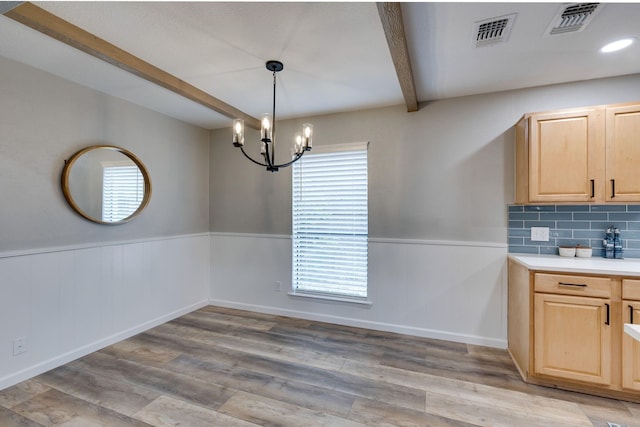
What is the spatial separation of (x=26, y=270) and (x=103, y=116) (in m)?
1.50

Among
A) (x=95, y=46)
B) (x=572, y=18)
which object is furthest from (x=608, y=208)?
(x=95, y=46)

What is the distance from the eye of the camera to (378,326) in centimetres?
329

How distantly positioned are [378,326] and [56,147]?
3493 mm

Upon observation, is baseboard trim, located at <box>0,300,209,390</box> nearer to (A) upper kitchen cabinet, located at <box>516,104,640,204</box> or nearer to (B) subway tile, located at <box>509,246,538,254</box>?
(B) subway tile, located at <box>509,246,538,254</box>

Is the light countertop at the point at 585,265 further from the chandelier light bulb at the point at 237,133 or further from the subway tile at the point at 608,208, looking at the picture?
the chandelier light bulb at the point at 237,133

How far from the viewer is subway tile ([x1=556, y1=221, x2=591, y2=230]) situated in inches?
102

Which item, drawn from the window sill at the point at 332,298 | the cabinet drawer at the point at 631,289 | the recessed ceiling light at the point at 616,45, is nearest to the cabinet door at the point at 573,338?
the cabinet drawer at the point at 631,289

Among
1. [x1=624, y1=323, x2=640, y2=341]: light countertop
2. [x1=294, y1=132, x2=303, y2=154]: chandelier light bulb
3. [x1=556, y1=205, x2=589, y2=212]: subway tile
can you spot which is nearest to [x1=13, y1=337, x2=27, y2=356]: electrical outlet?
[x1=294, y1=132, x2=303, y2=154]: chandelier light bulb

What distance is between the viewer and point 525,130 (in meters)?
2.54

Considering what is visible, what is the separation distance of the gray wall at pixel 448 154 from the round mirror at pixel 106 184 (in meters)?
1.64

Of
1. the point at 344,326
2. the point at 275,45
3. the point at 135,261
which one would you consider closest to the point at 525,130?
the point at 275,45

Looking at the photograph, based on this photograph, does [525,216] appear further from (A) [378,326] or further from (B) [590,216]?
(A) [378,326]

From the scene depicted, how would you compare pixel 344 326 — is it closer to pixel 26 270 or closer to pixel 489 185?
pixel 489 185

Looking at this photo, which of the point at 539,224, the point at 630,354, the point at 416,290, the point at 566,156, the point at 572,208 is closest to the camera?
the point at 630,354
